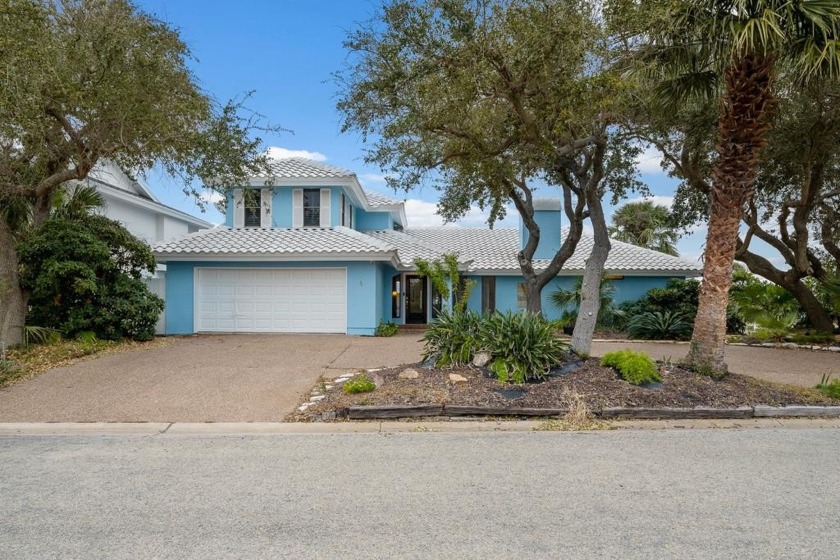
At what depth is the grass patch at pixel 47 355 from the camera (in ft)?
29.3

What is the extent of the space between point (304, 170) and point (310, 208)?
140cm

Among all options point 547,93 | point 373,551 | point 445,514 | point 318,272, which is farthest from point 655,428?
point 318,272

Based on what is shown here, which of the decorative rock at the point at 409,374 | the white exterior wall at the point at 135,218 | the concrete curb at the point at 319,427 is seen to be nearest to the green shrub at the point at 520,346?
the decorative rock at the point at 409,374

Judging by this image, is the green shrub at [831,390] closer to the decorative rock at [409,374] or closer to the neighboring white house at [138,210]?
the decorative rock at [409,374]

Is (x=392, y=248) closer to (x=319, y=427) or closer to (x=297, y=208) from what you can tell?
(x=297, y=208)

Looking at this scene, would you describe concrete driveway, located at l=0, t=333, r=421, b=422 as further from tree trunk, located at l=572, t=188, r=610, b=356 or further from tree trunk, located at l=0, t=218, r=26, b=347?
tree trunk, located at l=572, t=188, r=610, b=356

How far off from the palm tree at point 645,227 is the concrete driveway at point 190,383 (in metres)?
20.9

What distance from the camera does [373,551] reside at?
3.41m

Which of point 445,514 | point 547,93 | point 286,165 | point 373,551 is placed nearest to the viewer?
point 373,551

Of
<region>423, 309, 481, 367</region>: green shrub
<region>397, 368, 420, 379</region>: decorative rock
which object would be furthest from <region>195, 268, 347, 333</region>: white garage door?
<region>397, 368, 420, 379</region>: decorative rock

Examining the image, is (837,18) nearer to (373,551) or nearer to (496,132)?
(496,132)

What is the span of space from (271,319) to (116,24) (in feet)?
30.2

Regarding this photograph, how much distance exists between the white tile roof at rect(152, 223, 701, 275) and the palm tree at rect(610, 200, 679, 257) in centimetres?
852

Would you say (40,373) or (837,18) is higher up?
(837,18)
